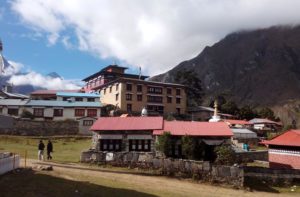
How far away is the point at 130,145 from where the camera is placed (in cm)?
3853

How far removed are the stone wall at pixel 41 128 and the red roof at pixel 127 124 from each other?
24.7 meters

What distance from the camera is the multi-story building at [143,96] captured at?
252 ft

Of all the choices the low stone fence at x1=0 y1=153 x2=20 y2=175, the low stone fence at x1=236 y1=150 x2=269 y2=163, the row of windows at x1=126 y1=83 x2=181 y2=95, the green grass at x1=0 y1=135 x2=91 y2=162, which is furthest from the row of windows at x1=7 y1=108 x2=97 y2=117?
the low stone fence at x1=0 y1=153 x2=20 y2=175

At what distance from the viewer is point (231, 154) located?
35.0 meters

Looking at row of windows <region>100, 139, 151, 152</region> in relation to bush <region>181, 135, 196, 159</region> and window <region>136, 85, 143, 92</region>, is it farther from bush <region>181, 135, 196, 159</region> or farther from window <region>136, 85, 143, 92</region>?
window <region>136, 85, 143, 92</region>

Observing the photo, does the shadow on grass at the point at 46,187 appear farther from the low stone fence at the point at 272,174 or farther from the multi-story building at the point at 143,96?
the multi-story building at the point at 143,96

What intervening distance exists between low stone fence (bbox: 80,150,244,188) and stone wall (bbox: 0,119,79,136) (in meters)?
28.8

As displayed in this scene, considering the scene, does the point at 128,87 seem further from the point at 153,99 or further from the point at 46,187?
the point at 46,187

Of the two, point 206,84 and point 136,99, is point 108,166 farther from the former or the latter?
point 206,84

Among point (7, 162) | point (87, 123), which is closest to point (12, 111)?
point (87, 123)

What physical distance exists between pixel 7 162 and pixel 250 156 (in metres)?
30.5

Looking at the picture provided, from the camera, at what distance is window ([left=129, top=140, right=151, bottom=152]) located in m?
38.3

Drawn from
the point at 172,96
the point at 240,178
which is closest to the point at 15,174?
the point at 240,178

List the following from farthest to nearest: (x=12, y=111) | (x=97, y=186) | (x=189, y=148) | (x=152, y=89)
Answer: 1. (x=152, y=89)
2. (x=12, y=111)
3. (x=189, y=148)
4. (x=97, y=186)
